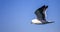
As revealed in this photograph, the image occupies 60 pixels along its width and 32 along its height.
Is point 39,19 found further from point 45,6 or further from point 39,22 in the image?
point 45,6

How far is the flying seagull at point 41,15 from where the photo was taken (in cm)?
361

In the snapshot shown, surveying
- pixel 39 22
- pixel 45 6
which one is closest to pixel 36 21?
pixel 39 22

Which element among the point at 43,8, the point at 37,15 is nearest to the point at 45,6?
the point at 43,8

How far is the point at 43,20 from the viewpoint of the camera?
3695mm

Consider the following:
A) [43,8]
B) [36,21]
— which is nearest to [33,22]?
[36,21]

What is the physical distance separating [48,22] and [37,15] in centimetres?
26

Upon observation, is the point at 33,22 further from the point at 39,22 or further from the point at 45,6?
the point at 45,6

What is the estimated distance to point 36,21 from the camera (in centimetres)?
377

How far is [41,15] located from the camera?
3764 mm

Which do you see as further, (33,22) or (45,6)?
→ (33,22)

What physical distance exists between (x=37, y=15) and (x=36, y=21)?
4.1 inches

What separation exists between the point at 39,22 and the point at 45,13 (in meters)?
0.20

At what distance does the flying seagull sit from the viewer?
3.61 m

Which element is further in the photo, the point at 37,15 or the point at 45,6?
the point at 37,15
